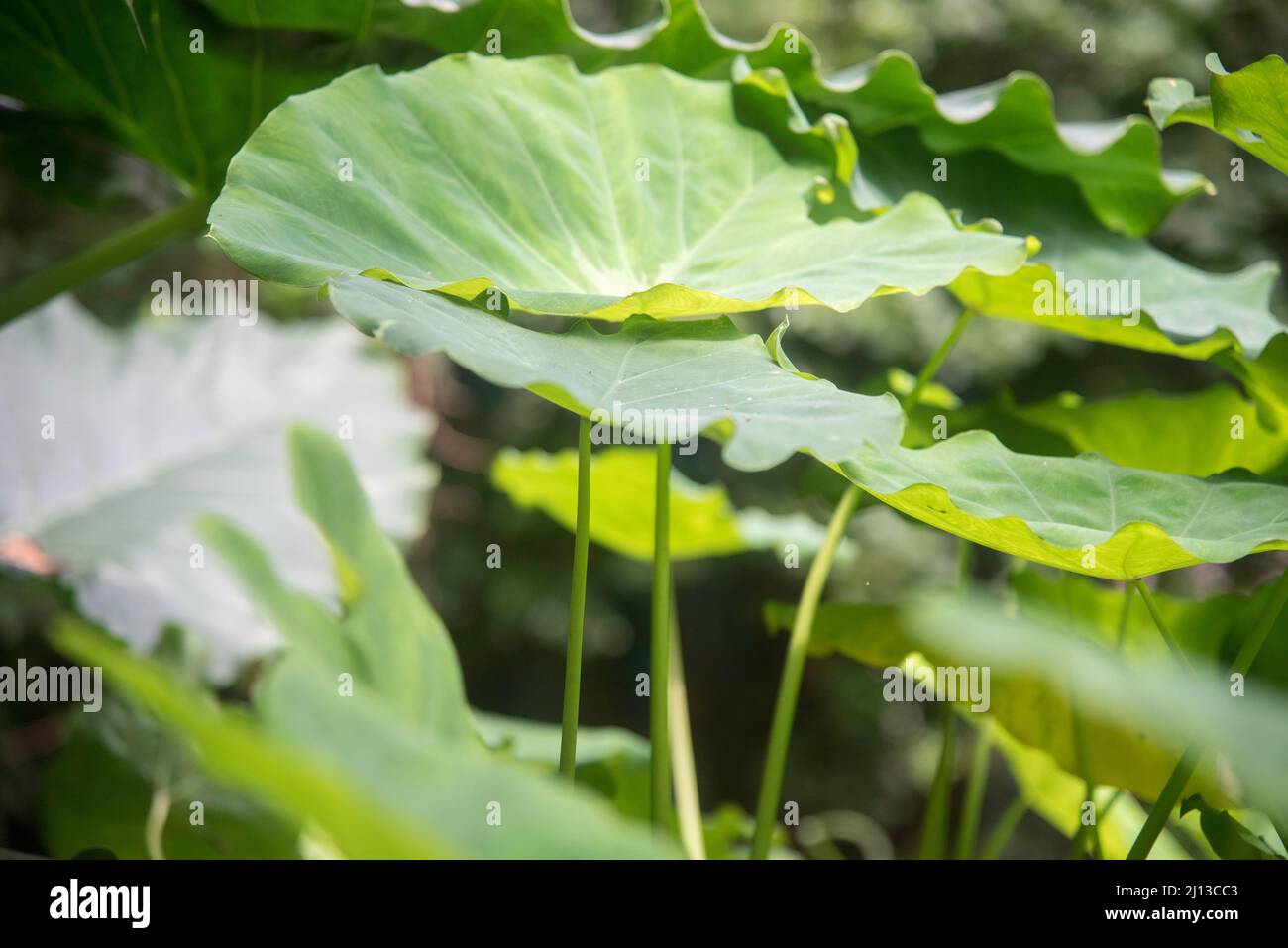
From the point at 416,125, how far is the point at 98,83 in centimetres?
35

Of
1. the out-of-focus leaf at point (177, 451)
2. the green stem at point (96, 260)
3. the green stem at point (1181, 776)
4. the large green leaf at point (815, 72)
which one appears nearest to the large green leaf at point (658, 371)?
the green stem at point (1181, 776)

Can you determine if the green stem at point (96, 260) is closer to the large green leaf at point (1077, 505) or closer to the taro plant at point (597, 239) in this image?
the taro plant at point (597, 239)

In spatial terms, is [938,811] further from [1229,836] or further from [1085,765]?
[1229,836]

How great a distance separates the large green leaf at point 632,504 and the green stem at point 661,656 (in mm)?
399

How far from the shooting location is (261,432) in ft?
4.54

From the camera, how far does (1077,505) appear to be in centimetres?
54

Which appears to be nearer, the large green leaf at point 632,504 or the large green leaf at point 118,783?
the large green leaf at point 118,783

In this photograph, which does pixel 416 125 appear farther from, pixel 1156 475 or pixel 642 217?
pixel 1156 475

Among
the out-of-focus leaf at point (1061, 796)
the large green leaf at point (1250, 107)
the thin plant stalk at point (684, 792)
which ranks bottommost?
the out-of-focus leaf at point (1061, 796)

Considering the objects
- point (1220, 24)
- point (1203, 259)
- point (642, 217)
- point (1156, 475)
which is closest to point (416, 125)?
point (642, 217)

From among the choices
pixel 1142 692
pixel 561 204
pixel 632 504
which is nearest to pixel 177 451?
pixel 632 504

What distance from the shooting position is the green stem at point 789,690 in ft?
2.14
